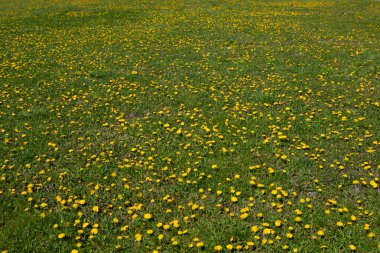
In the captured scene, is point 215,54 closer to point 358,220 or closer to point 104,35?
point 104,35

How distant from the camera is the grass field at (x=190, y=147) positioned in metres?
3.97

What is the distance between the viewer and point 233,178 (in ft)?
16.0

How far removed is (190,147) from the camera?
5668mm

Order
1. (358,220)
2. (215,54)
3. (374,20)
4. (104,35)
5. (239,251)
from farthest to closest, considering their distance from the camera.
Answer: (374,20) → (104,35) → (215,54) → (358,220) → (239,251)

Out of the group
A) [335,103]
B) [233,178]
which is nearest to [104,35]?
[335,103]

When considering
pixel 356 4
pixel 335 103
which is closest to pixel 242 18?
pixel 356 4

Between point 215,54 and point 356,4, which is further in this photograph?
point 356,4

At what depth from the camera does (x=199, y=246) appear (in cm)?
373

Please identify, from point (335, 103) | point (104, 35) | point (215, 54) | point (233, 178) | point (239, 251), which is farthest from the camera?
point (104, 35)

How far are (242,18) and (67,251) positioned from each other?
15.8m

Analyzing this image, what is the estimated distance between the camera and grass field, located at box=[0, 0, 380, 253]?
397cm

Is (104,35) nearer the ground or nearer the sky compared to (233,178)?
nearer the sky

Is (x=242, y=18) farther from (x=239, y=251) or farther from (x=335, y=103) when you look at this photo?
(x=239, y=251)

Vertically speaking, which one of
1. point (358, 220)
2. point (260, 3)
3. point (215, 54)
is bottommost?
point (358, 220)
